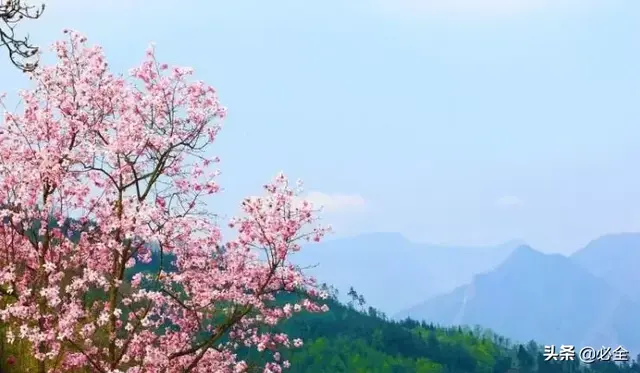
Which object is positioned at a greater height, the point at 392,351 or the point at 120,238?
the point at 392,351

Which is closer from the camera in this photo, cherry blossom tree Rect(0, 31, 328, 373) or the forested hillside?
cherry blossom tree Rect(0, 31, 328, 373)

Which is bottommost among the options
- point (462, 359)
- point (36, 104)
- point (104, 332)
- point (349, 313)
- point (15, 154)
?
point (104, 332)

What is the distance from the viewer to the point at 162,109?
38.0 ft

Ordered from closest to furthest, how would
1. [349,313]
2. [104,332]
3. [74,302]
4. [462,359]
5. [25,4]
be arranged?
[25,4] → [74,302] → [104,332] → [462,359] → [349,313]

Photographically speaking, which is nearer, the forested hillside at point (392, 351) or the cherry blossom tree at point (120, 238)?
the cherry blossom tree at point (120, 238)

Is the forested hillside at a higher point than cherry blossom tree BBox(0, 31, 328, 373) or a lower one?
higher

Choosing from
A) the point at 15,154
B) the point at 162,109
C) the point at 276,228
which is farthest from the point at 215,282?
the point at 15,154

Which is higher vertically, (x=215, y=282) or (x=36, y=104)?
(x=36, y=104)

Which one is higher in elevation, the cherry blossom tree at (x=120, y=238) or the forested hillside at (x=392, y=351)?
the forested hillside at (x=392, y=351)

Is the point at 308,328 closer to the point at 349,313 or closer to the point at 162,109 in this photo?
the point at 349,313

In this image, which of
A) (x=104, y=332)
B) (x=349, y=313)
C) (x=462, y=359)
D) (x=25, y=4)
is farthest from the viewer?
(x=349, y=313)

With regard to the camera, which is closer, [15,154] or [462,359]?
[15,154]

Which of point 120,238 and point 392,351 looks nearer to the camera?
point 120,238

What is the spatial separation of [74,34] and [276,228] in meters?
4.39
